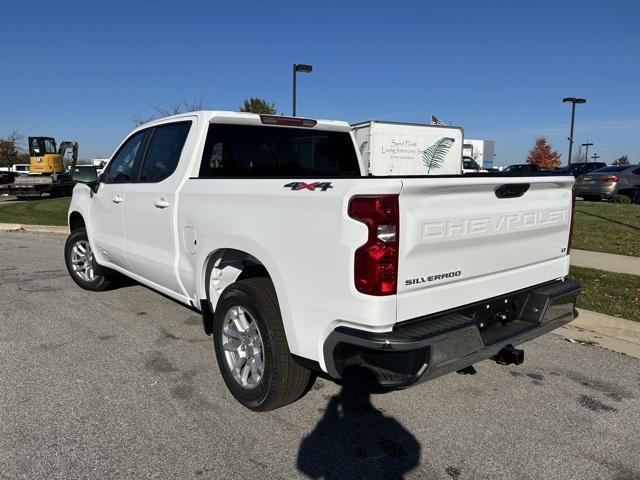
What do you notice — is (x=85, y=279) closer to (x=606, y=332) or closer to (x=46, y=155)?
(x=606, y=332)

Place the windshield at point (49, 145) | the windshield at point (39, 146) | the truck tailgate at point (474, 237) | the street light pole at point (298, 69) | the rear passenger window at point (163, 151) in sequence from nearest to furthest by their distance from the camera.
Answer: the truck tailgate at point (474, 237) → the rear passenger window at point (163, 151) → the street light pole at point (298, 69) → the windshield at point (39, 146) → the windshield at point (49, 145)

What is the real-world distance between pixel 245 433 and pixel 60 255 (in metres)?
7.51

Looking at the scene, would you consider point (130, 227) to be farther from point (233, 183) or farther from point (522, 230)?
point (522, 230)

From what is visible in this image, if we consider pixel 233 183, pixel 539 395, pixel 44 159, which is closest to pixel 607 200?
pixel 539 395

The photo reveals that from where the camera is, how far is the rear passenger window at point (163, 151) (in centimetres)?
425

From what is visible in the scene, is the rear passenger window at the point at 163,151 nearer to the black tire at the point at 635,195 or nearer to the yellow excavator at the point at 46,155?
the black tire at the point at 635,195

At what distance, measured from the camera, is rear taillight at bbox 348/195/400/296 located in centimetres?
243

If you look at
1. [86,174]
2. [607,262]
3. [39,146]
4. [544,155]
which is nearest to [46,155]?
[39,146]

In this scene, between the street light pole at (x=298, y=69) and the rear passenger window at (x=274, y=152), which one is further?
the street light pole at (x=298, y=69)

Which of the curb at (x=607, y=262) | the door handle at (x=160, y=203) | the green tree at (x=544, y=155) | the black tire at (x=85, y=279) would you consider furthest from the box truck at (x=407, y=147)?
the green tree at (x=544, y=155)

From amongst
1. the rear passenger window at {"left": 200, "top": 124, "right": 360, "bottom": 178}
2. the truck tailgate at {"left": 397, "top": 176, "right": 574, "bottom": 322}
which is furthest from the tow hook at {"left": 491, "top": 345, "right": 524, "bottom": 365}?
the rear passenger window at {"left": 200, "top": 124, "right": 360, "bottom": 178}

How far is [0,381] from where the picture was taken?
148 inches

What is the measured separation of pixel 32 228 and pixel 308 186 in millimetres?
12730

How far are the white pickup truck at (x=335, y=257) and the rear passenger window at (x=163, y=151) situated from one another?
0.7 inches
